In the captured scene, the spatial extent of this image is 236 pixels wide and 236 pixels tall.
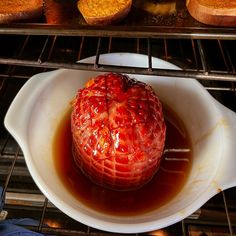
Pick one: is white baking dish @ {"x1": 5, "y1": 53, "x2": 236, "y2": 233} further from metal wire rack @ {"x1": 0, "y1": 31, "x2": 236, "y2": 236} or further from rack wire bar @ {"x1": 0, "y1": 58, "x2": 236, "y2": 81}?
rack wire bar @ {"x1": 0, "y1": 58, "x2": 236, "y2": 81}

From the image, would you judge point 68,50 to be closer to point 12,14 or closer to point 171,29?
point 12,14

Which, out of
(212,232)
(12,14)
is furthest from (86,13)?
(212,232)

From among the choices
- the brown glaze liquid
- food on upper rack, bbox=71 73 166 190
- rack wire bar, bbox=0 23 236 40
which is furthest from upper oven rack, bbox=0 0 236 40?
the brown glaze liquid

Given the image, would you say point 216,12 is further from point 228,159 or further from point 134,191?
point 134,191

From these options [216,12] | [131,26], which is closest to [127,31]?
[131,26]

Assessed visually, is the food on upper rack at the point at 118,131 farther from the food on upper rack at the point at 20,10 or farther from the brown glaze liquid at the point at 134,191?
the food on upper rack at the point at 20,10
